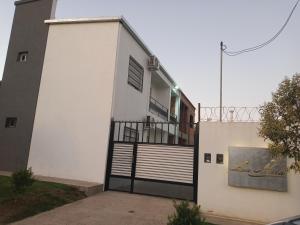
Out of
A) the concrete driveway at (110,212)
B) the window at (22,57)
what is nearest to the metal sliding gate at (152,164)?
the concrete driveway at (110,212)

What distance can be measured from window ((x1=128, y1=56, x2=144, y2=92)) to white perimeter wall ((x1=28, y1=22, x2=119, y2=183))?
2.05m

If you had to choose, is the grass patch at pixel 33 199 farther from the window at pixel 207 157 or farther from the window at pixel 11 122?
the window at pixel 207 157

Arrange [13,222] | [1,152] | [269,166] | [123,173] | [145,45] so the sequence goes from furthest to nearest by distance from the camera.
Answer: [145,45], [1,152], [123,173], [269,166], [13,222]

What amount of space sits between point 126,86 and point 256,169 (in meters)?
7.46

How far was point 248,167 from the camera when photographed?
7805mm

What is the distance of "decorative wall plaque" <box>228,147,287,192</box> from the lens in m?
7.47

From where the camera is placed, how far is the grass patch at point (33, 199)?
644 centimetres

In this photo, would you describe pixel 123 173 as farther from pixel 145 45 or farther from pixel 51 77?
pixel 145 45

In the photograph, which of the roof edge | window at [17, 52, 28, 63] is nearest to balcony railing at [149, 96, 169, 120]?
the roof edge

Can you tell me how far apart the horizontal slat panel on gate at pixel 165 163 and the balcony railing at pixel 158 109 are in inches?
317

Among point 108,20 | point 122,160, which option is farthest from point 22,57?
point 122,160

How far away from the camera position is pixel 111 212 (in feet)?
24.2

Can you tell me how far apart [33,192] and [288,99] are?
8100 millimetres

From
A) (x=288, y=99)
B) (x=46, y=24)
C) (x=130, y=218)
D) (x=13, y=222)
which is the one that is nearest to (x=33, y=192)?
(x=13, y=222)
